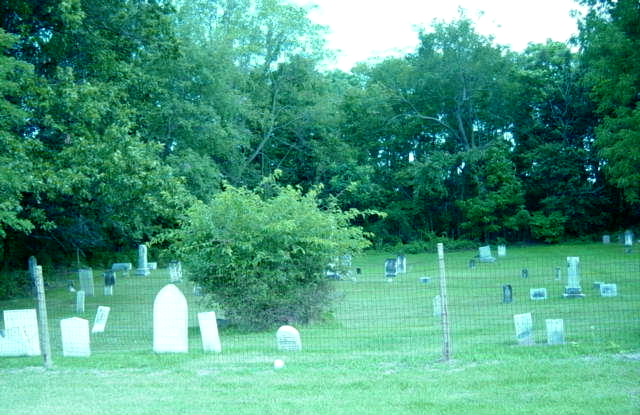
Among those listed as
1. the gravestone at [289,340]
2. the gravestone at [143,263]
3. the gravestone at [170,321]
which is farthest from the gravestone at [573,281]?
the gravestone at [143,263]

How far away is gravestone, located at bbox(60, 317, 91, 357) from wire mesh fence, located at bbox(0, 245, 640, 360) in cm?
93

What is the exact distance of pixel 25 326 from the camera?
1189 centimetres

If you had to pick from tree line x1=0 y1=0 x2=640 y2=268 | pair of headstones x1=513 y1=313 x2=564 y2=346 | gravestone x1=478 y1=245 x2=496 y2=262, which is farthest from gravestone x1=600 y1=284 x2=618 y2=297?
gravestone x1=478 y1=245 x2=496 y2=262

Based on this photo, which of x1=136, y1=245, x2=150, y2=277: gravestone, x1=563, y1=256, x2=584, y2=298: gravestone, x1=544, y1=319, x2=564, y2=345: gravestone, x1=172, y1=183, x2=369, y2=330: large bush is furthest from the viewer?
x1=136, y1=245, x2=150, y2=277: gravestone

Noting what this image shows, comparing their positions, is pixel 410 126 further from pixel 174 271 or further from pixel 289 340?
pixel 289 340

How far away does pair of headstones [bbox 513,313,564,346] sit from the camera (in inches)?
430

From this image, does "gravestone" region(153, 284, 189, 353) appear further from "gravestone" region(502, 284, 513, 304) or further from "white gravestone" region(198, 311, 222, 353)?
"gravestone" region(502, 284, 513, 304)

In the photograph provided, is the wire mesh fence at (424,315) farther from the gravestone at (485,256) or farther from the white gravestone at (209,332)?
the gravestone at (485,256)

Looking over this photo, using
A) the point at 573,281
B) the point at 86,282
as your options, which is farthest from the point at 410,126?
the point at 573,281

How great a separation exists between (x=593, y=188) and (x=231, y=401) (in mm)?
47845

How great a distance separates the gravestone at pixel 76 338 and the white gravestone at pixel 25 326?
0.57 metres

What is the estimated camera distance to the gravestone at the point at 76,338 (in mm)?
11734

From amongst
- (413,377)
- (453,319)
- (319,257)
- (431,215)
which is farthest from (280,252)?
(431,215)

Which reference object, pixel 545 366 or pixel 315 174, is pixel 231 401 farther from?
pixel 315 174
